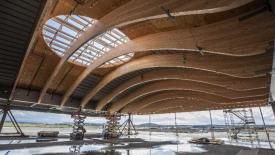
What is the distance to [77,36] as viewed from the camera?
14.7 metres

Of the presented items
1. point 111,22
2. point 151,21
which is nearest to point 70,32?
point 111,22

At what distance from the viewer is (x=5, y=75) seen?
16.4 meters

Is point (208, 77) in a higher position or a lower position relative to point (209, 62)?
lower

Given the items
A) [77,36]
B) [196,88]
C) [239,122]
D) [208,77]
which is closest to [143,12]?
[77,36]

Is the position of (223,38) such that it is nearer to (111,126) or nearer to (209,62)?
(209,62)

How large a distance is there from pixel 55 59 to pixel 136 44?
9.52m

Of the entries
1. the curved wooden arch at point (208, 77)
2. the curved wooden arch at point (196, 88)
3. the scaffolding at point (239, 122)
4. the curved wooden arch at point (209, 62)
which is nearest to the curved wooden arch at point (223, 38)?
the curved wooden arch at point (209, 62)

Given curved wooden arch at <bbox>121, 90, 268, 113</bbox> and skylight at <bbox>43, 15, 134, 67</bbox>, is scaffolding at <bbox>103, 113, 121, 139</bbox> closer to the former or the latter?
curved wooden arch at <bbox>121, 90, 268, 113</bbox>

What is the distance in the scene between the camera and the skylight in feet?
42.8

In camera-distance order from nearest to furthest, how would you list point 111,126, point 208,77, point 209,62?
point 209,62, point 208,77, point 111,126

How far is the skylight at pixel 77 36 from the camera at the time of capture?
1305 cm

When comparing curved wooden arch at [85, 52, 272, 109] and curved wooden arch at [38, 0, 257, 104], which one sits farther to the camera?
curved wooden arch at [85, 52, 272, 109]

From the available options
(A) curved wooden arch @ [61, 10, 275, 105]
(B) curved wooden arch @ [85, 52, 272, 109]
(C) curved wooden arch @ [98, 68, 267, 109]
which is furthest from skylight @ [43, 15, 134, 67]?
(A) curved wooden arch @ [61, 10, 275, 105]

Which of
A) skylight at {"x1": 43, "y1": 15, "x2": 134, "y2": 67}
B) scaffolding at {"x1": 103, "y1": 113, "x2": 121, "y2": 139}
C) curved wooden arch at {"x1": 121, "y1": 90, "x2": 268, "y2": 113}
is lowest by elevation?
scaffolding at {"x1": 103, "y1": 113, "x2": 121, "y2": 139}
